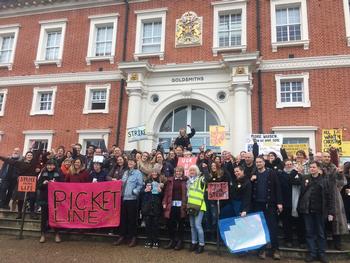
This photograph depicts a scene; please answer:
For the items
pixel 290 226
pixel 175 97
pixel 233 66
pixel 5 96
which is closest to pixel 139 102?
pixel 175 97

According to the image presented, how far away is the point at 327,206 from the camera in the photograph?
24.2 feet

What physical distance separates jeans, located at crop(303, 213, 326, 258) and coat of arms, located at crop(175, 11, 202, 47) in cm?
1134

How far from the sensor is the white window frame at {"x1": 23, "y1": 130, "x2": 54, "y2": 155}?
17453 millimetres

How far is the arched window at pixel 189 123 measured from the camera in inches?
633

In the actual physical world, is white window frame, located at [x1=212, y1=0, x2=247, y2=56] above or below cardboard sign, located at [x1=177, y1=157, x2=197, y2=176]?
above

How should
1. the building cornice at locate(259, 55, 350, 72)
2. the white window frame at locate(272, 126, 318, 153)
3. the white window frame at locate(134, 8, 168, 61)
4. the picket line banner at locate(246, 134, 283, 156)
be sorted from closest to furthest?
the picket line banner at locate(246, 134, 283, 156) → the white window frame at locate(272, 126, 318, 153) → the building cornice at locate(259, 55, 350, 72) → the white window frame at locate(134, 8, 168, 61)

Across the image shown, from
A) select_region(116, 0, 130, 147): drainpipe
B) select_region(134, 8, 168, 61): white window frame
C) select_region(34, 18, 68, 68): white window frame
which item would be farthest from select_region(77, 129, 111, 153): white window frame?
select_region(34, 18, 68, 68): white window frame

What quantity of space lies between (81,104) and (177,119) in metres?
5.20

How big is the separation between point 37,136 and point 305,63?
14.0 metres

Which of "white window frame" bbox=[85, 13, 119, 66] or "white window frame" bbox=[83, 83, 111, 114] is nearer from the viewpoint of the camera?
"white window frame" bbox=[83, 83, 111, 114]

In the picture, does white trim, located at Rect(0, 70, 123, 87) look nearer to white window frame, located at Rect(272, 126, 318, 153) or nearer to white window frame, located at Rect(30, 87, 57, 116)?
white window frame, located at Rect(30, 87, 57, 116)

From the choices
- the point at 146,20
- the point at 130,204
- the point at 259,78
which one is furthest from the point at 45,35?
the point at 130,204

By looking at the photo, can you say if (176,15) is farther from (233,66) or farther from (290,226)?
(290,226)

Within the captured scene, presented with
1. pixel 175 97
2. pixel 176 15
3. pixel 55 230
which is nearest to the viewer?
pixel 55 230
